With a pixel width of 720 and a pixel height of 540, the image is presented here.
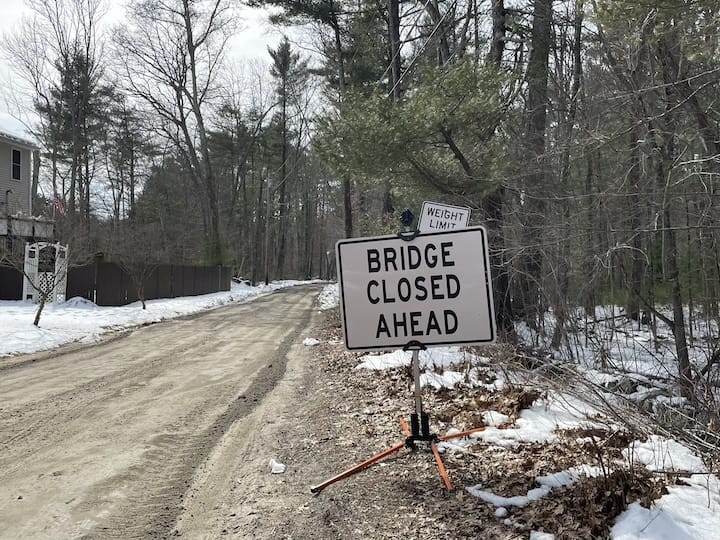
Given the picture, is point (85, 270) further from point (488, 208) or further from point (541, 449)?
point (541, 449)

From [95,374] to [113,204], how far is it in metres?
37.4

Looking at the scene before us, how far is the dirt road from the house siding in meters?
19.1

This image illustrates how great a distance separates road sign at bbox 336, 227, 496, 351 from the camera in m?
3.57

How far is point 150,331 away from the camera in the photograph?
13516 mm

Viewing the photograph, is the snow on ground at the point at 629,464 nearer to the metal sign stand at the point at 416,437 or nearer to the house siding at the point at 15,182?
the metal sign stand at the point at 416,437

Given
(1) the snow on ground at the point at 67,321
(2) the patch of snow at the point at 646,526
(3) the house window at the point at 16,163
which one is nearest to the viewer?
(2) the patch of snow at the point at 646,526

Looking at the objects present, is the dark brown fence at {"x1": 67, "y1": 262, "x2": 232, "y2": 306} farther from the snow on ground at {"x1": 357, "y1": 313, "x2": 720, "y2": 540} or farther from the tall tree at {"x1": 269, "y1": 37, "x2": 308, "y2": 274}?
the snow on ground at {"x1": 357, "y1": 313, "x2": 720, "y2": 540}

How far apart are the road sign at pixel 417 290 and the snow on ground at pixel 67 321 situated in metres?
8.80

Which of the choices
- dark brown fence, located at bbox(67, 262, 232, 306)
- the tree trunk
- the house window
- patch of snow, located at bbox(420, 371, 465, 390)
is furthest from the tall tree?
patch of snow, located at bbox(420, 371, 465, 390)

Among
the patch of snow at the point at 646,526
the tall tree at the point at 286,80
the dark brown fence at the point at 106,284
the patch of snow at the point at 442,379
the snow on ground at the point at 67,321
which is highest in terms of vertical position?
the tall tree at the point at 286,80

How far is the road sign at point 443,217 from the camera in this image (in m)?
7.00

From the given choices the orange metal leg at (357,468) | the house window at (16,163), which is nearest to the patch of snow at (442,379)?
the orange metal leg at (357,468)

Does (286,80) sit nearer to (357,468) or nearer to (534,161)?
(534,161)

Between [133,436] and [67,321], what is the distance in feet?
35.1
